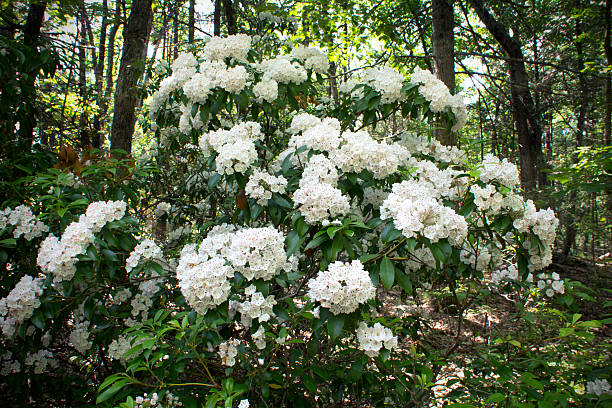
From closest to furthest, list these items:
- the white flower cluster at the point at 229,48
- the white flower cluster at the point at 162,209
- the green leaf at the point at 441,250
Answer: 1. the green leaf at the point at 441,250
2. the white flower cluster at the point at 229,48
3. the white flower cluster at the point at 162,209

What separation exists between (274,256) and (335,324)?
15.7 inches

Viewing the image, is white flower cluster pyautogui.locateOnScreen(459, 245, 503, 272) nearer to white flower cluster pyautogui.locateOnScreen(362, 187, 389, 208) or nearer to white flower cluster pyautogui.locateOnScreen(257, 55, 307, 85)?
white flower cluster pyautogui.locateOnScreen(362, 187, 389, 208)

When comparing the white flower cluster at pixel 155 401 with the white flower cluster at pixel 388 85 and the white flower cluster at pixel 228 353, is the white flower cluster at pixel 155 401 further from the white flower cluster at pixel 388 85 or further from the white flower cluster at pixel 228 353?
the white flower cluster at pixel 388 85

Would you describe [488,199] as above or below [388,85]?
below

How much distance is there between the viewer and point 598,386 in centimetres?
183

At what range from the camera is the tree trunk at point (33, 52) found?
3.11 meters

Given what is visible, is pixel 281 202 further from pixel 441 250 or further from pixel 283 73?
pixel 283 73

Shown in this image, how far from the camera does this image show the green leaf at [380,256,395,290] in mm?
1571

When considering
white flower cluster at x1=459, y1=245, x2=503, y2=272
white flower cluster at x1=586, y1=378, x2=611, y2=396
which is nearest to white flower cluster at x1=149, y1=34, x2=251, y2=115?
white flower cluster at x1=459, y1=245, x2=503, y2=272

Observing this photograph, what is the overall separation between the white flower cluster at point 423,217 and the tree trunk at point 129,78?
314cm

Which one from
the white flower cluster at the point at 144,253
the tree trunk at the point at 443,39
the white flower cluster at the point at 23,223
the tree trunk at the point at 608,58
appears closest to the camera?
the white flower cluster at the point at 144,253

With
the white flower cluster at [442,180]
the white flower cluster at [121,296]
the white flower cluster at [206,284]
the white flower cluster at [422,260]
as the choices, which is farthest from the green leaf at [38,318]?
the white flower cluster at [442,180]

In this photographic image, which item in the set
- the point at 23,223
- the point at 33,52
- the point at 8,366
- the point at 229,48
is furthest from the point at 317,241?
the point at 33,52

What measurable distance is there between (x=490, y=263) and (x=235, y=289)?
5.39 feet
